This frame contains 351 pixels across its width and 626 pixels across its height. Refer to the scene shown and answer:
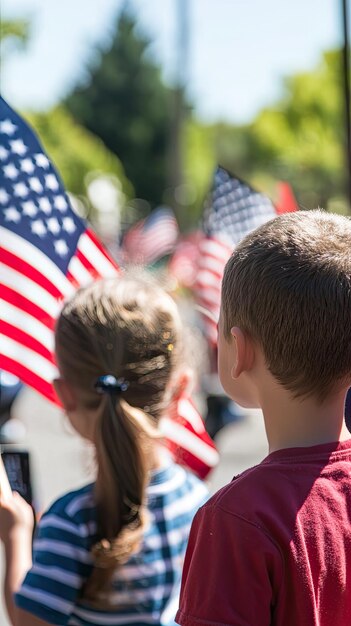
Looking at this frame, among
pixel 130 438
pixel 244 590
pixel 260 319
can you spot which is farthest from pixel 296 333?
pixel 130 438

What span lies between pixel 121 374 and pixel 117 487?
22cm

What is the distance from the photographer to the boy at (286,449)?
4.18 feet

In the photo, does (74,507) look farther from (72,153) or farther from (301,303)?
(72,153)

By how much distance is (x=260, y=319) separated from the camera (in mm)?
1358

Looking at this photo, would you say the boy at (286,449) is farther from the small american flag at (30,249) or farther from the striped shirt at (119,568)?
the small american flag at (30,249)

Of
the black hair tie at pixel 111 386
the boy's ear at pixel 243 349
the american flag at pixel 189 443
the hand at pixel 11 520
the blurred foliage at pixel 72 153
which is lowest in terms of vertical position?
the blurred foliage at pixel 72 153

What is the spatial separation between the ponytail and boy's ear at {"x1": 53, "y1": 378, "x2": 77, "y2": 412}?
0.08 meters

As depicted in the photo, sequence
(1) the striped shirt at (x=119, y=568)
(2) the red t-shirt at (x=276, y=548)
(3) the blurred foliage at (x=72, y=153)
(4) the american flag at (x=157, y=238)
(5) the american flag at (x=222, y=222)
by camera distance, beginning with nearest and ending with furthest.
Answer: (2) the red t-shirt at (x=276, y=548) < (1) the striped shirt at (x=119, y=568) < (5) the american flag at (x=222, y=222) < (4) the american flag at (x=157, y=238) < (3) the blurred foliage at (x=72, y=153)

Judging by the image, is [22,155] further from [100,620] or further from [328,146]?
[328,146]

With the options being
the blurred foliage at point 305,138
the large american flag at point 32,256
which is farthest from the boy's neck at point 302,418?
the blurred foliage at point 305,138

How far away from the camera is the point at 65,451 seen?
7785mm

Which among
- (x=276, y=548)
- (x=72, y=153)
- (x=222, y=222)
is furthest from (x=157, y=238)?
(x=72, y=153)

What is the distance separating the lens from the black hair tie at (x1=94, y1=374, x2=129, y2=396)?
6.28 ft

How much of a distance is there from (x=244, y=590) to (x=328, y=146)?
2096 inches
